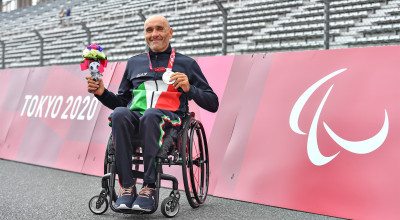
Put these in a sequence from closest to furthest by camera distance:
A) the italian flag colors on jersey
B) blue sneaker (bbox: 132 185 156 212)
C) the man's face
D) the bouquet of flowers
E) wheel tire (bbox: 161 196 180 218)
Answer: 1. blue sneaker (bbox: 132 185 156 212)
2. wheel tire (bbox: 161 196 180 218)
3. the bouquet of flowers
4. the italian flag colors on jersey
5. the man's face

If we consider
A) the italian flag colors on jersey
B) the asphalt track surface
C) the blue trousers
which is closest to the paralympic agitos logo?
the asphalt track surface

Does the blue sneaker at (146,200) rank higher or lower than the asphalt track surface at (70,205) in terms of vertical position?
higher

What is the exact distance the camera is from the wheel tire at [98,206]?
8.66 feet

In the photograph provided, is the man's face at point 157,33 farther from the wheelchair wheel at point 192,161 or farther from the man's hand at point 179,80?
the wheelchair wheel at point 192,161

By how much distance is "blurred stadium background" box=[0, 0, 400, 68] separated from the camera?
761 centimetres

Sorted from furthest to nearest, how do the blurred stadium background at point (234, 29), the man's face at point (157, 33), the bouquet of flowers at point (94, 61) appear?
1. the blurred stadium background at point (234, 29)
2. the man's face at point (157, 33)
3. the bouquet of flowers at point (94, 61)

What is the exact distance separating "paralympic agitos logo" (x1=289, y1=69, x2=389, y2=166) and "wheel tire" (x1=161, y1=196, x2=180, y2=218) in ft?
3.17

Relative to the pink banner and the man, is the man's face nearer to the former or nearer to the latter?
the man

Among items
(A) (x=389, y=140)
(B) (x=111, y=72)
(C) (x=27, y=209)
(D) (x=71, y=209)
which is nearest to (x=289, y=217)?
(A) (x=389, y=140)

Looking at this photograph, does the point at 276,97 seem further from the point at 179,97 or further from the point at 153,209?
the point at 153,209

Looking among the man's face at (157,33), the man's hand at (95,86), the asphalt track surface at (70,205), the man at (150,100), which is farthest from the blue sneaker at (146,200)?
the man's face at (157,33)

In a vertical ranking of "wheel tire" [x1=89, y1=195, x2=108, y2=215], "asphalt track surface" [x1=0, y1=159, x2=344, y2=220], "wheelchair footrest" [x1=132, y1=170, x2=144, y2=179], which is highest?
"wheelchair footrest" [x1=132, y1=170, x2=144, y2=179]

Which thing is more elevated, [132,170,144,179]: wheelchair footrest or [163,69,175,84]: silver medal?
[163,69,175,84]: silver medal

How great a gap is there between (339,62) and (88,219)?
1934 mm
